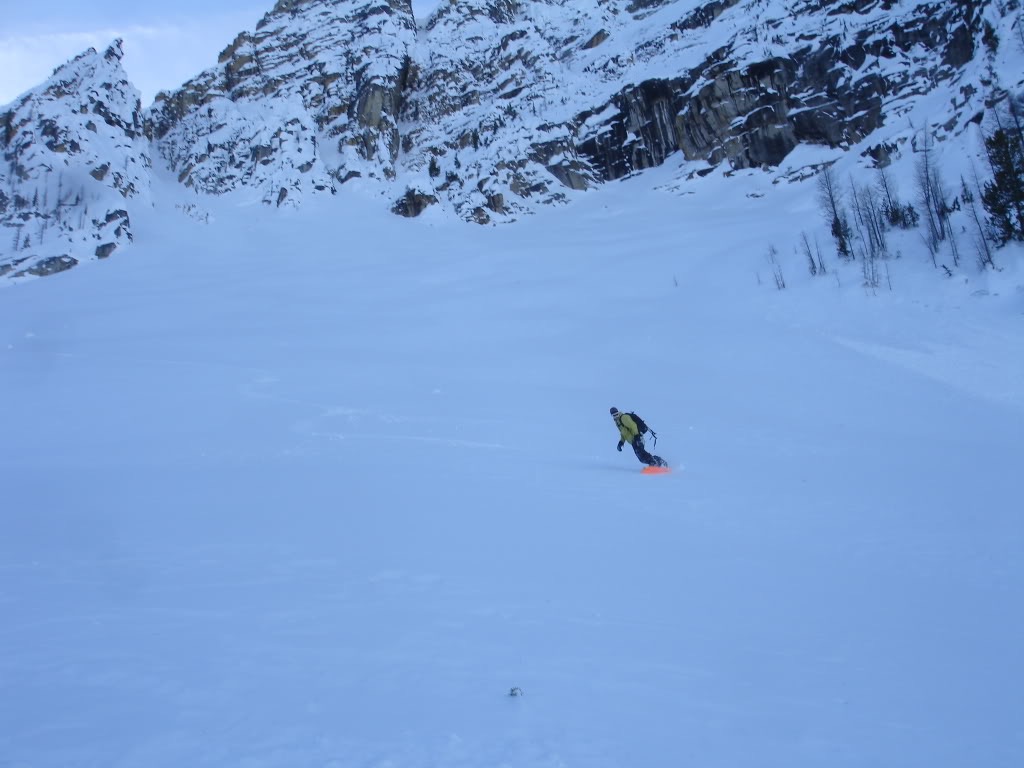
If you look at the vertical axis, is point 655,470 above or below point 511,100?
below

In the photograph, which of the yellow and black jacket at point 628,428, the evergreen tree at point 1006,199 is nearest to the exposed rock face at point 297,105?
the evergreen tree at point 1006,199

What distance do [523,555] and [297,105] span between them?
90.2m

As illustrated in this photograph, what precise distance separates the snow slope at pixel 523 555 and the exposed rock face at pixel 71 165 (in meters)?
39.6

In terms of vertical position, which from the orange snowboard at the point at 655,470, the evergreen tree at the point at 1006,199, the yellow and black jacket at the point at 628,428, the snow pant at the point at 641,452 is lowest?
the orange snowboard at the point at 655,470

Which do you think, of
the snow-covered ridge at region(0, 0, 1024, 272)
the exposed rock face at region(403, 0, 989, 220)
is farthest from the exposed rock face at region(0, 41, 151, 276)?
the exposed rock face at region(403, 0, 989, 220)

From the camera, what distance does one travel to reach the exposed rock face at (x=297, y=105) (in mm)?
75500

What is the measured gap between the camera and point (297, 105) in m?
82.4

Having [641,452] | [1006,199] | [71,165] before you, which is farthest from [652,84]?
[641,452]

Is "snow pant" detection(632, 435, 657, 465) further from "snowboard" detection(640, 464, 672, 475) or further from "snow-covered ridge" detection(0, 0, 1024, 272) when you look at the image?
"snow-covered ridge" detection(0, 0, 1024, 272)

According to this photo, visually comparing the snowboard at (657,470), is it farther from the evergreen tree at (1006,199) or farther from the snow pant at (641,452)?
the evergreen tree at (1006,199)

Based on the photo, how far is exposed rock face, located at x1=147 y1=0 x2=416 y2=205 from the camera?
7550 centimetres

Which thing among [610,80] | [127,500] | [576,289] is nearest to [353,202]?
[610,80]

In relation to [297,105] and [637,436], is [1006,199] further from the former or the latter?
[297,105]

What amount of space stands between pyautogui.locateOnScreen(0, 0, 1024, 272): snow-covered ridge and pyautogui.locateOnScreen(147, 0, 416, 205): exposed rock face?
317 mm
